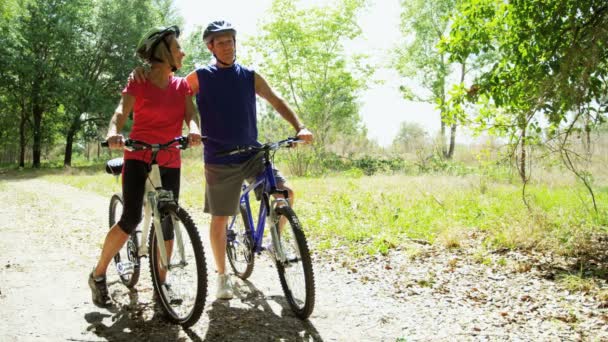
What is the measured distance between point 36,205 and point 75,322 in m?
8.11

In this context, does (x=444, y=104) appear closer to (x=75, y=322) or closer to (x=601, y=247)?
(x=601, y=247)

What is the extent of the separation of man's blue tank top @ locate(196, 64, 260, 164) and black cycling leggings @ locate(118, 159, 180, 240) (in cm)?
43

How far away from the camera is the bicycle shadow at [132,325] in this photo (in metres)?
3.24

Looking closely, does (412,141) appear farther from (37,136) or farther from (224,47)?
(37,136)

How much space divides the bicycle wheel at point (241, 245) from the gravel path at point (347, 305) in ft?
0.52

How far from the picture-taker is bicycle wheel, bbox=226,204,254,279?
4.18 meters

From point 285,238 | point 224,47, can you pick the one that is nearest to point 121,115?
point 224,47

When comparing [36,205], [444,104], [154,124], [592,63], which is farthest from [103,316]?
[36,205]

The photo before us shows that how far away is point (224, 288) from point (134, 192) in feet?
3.55

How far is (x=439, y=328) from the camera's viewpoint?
11.4 feet

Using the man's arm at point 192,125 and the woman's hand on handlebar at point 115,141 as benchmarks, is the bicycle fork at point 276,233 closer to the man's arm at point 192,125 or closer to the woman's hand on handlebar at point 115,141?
the man's arm at point 192,125

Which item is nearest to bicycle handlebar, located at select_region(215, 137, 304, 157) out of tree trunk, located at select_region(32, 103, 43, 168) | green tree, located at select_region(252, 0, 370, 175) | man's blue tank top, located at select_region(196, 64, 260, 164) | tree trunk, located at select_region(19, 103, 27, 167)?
man's blue tank top, located at select_region(196, 64, 260, 164)

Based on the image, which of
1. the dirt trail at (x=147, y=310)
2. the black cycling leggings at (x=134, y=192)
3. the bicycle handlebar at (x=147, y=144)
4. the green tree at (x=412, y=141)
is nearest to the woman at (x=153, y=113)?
the black cycling leggings at (x=134, y=192)

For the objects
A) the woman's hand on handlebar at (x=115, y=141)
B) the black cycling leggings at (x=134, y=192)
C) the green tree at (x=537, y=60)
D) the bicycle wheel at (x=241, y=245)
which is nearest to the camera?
the woman's hand on handlebar at (x=115, y=141)
